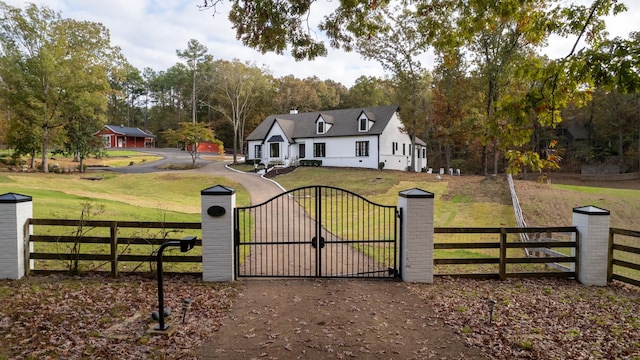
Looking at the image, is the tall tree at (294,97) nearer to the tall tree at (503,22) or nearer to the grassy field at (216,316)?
the tall tree at (503,22)

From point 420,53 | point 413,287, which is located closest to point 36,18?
point 420,53

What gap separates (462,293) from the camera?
701 cm

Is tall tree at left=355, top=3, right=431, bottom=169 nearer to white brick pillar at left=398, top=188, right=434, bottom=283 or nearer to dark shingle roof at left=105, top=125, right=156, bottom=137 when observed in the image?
white brick pillar at left=398, top=188, right=434, bottom=283

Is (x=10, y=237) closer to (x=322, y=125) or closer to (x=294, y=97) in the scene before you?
(x=322, y=125)

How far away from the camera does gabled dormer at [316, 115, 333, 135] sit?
125 feet

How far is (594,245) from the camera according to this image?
7793mm

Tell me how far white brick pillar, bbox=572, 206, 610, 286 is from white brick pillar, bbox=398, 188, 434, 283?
3251 millimetres

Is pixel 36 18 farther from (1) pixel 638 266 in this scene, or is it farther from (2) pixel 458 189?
(1) pixel 638 266

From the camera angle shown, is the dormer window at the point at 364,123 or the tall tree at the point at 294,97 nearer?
the dormer window at the point at 364,123

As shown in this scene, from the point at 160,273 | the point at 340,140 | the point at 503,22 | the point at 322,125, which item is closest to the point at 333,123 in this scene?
the point at 322,125

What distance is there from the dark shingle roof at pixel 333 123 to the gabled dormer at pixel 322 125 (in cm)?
18

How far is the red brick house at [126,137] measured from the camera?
194 feet

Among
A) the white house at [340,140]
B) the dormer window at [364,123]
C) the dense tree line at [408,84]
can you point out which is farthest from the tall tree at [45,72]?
the dormer window at [364,123]

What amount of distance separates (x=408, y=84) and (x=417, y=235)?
27.5 m
